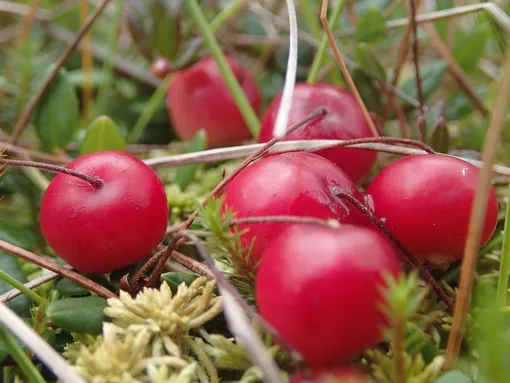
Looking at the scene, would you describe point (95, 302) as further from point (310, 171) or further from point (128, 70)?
point (128, 70)

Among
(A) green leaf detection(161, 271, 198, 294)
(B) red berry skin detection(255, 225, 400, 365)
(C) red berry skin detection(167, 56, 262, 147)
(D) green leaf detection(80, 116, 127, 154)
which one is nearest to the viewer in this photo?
(B) red berry skin detection(255, 225, 400, 365)

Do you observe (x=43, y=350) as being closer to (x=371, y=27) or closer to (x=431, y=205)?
(x=431, y=205)

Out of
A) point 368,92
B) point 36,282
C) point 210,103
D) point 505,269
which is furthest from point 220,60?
point 505,269

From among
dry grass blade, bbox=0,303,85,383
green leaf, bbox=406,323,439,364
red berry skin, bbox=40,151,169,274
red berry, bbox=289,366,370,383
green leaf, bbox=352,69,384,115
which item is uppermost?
green leaf, bbox=352,69,384,115

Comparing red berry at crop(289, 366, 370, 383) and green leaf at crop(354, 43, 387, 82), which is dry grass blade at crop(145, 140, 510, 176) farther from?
red berry at crop(289, 366, 370, 383)

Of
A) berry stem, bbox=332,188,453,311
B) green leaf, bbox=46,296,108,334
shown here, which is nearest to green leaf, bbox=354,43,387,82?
berry stem, bbox=332,188,453,311
